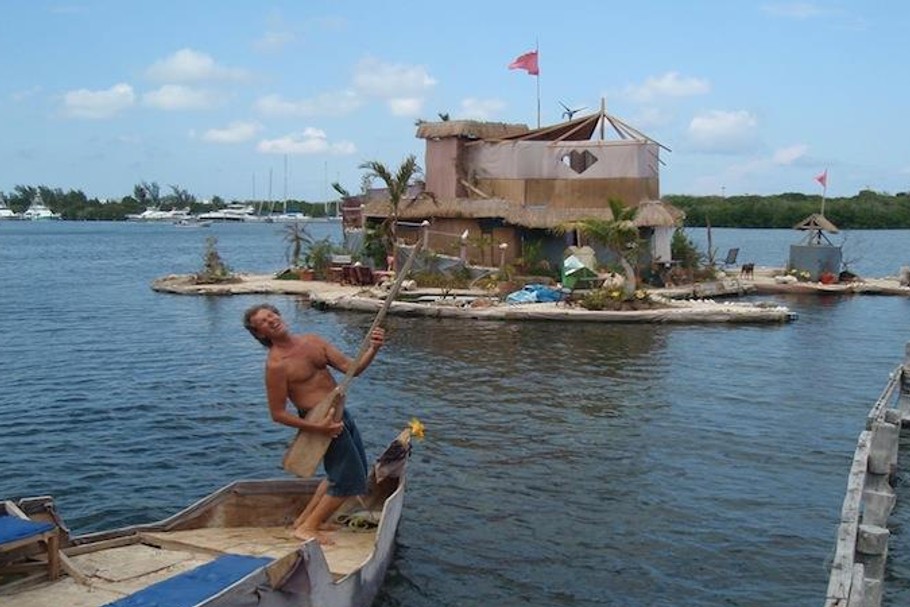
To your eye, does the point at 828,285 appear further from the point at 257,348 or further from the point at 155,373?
the point at 155,373

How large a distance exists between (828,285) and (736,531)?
30.9 metres

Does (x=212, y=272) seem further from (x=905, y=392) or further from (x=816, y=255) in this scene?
(x=905, y=392)

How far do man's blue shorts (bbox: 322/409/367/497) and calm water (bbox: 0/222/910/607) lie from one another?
1.51m

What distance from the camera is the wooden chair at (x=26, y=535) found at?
804 centimetres

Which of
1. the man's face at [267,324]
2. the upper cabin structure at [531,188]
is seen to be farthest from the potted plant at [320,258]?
the man's face at [267,324]

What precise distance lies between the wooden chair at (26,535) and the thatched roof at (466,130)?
32.7 m

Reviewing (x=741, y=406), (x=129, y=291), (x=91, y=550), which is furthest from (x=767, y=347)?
(x=129, y=291)

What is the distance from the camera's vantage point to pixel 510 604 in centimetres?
1043

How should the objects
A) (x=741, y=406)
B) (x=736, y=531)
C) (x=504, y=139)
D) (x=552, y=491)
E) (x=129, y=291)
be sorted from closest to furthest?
(x=736, y=531) < (x=552, y=491) < (x=741, y=406) < (x=504, y=139) < (x=129, y=291)

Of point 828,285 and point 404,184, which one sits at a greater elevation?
point 404,184

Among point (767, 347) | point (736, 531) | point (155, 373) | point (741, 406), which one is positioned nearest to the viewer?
point (736, 531)

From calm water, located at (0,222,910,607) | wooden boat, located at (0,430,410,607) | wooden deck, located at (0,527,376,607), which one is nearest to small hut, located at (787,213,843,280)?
calm water, located at (0,222,910,607)

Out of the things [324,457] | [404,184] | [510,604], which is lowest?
[510,604]

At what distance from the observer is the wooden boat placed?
7520 millimetres
